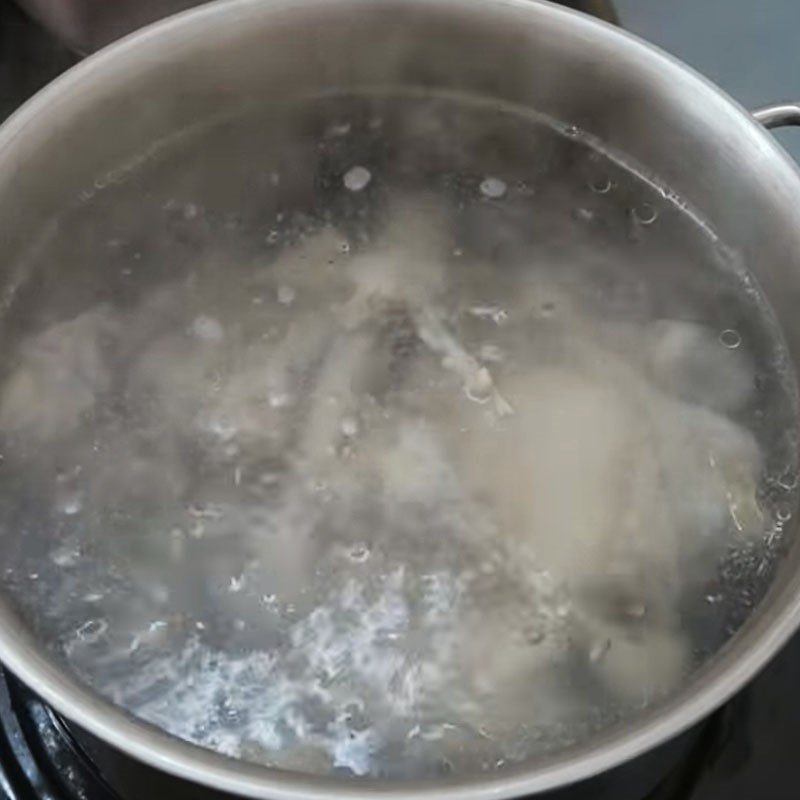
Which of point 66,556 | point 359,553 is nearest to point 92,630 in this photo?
point 66,556

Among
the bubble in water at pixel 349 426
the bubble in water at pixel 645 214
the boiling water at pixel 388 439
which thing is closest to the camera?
the boiling water at pixel 388 439

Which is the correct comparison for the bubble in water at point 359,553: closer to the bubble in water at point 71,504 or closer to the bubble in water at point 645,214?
the bubble in water at point 71,504

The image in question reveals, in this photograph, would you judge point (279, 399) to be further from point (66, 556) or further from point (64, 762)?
point (64, 762)

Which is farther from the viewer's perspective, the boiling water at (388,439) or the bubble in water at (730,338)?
the bubble in water at (730,338)

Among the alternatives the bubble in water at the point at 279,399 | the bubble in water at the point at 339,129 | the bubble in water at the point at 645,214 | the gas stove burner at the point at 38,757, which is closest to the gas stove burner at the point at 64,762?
the gas stove burner at the point at 38,757

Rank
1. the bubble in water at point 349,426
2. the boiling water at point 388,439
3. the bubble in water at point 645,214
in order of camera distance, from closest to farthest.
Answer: the boiling water at point 388,439 < the bubble in water at point 349,426 < the bubble in water at point 645,214

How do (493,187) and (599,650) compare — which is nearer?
(599,650)

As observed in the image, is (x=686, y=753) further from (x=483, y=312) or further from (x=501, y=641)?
(x=483, y=312)

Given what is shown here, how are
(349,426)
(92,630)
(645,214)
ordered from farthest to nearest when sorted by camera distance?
1. (645,214)
2. (349,426)
3. (92,630)
